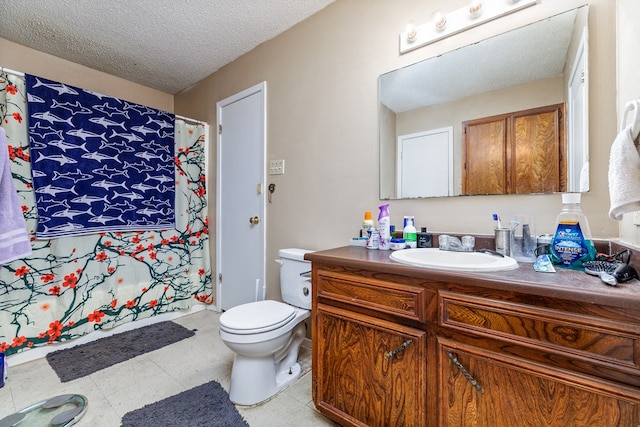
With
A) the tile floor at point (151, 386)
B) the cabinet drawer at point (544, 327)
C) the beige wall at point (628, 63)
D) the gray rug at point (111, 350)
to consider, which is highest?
the beige wall at point (628, 63)

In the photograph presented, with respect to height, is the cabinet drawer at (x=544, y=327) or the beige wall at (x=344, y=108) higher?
the beige wall at (x=344, y=108)

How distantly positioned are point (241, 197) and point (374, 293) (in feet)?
5.44

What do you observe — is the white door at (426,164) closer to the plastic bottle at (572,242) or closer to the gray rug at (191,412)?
Answer: the plastic bottle at (572,242)

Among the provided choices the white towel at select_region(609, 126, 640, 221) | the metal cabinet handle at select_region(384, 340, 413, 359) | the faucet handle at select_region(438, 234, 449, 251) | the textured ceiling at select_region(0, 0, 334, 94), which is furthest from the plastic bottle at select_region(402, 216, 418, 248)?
the textured ceiling at select_region(0, 0, 334, 94)

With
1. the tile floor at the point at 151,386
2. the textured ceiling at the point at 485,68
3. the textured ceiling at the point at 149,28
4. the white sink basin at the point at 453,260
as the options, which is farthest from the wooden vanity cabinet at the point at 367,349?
the textured ceiling at the point at 149,28

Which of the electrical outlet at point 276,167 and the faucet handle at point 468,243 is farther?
the electrical outlet at point 276,167

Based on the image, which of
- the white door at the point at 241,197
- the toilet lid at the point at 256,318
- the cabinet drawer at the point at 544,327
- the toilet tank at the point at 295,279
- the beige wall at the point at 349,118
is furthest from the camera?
the white door at the point at 241,197

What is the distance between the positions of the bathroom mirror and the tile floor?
119cm

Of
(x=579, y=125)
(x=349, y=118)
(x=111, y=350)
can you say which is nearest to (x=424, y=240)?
(x=579, y=125)

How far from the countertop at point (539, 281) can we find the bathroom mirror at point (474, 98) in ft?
1.67

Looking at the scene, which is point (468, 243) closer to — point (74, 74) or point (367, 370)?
point (367, 370)

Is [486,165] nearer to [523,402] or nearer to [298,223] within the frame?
[523,402]

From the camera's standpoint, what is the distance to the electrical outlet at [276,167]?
2.13 meters

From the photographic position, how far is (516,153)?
1.26m
